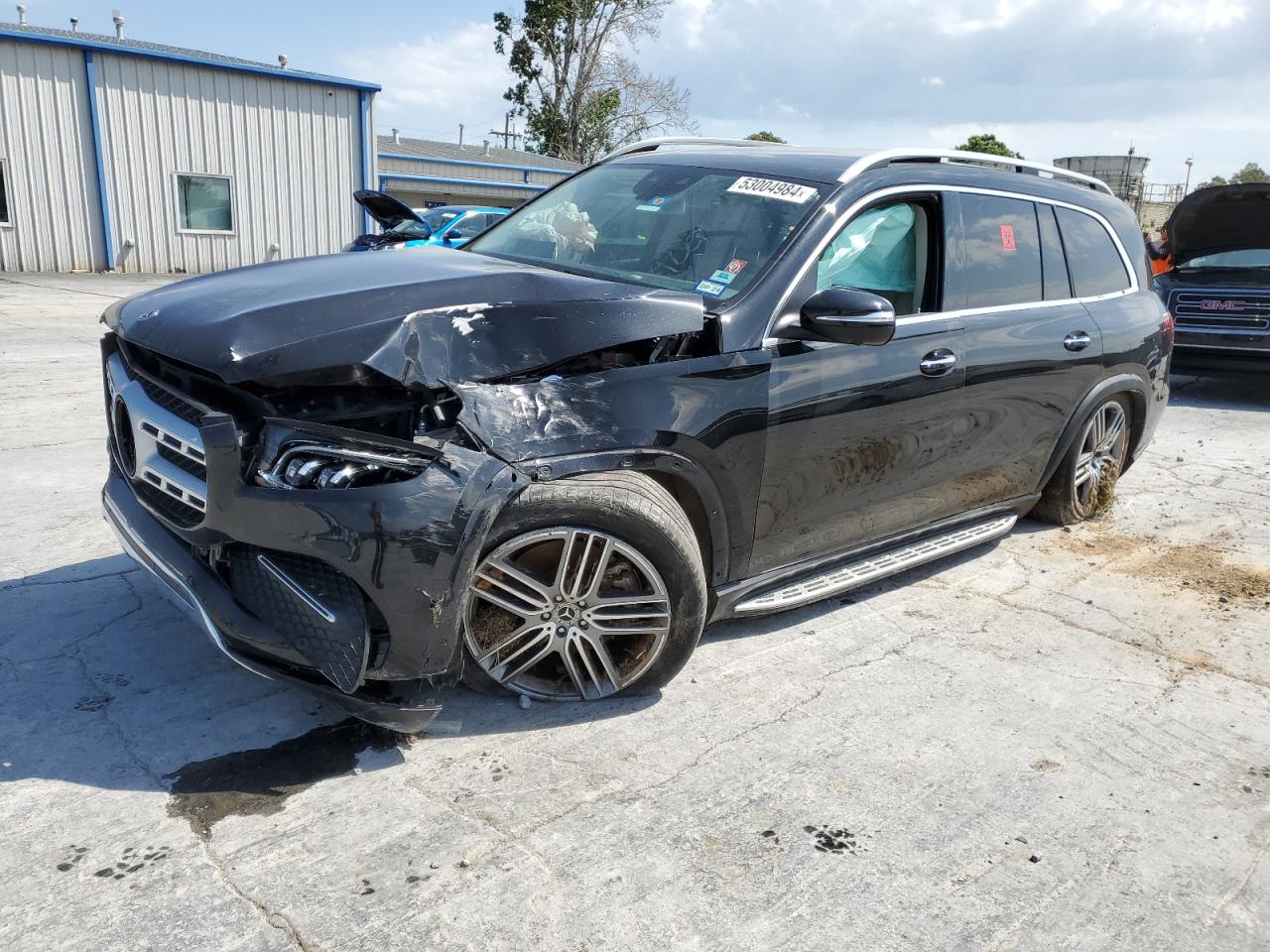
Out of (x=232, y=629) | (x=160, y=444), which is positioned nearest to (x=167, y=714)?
(x=232, y=629)

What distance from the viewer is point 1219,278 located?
32.8 ft

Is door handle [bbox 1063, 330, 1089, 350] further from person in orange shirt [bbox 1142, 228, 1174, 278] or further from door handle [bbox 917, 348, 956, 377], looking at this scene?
person in orange shirt [bbox 1142, 228, 1174, 278]

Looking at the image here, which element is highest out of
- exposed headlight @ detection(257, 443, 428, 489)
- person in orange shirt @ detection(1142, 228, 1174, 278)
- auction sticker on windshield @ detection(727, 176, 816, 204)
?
auction sticker on windshield @ detection(727, 176, 816, 204)

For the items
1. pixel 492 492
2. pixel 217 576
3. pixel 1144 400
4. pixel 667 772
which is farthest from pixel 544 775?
pixel 1144 400

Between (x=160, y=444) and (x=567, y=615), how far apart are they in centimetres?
131

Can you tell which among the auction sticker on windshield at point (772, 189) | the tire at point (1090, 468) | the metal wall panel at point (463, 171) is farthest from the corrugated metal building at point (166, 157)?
the tire at point (1090, 468)

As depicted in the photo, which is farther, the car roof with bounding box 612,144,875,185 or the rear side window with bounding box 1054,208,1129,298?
the rear side window with bounding box 1054,208,1129,298

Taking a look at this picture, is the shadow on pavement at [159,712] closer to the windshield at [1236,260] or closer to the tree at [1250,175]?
the windshield at [1236,260]

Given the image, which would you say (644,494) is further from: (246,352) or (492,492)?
(246,352)

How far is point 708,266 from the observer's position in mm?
3746

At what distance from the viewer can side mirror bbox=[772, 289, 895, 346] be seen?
3426 mm

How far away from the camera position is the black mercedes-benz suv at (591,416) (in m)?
2.80

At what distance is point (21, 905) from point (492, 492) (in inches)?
58.2

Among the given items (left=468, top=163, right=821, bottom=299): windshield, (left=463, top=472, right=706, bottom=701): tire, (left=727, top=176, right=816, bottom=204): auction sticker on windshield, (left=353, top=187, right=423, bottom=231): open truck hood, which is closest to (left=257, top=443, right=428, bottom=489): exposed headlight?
(left=463, top=472, right=706, bottom=701): tire
